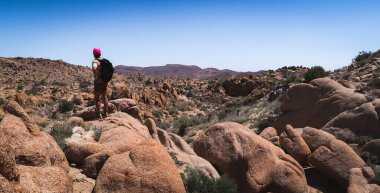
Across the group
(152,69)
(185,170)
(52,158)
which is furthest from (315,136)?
(152,69)

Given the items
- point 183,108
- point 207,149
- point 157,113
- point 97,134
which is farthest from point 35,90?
point 97,134

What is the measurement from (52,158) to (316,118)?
15342 millimetres

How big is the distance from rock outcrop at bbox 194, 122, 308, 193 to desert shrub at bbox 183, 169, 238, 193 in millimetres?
1933

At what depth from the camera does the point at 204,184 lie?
10.3 meters

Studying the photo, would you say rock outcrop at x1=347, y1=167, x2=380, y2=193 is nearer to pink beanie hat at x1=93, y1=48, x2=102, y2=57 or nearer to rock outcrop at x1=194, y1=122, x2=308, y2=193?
rock outcrop at x1=194, y1=122, x2=308, y2=193

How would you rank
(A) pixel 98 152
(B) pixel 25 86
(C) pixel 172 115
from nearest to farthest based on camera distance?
1. (A) pixel 98 152
2. (C) pixel 172 115
3. (B) pixel 25 86

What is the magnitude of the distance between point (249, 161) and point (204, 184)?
3.29m

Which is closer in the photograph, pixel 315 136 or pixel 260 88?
pixel 315 136

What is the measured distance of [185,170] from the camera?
10938 mm

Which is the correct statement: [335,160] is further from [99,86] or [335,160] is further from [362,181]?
[99,86]

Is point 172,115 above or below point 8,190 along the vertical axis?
below

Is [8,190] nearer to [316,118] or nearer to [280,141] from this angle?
[280,141]

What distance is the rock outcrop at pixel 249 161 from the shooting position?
516 inches

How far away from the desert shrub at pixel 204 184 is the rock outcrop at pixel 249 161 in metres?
1.93
